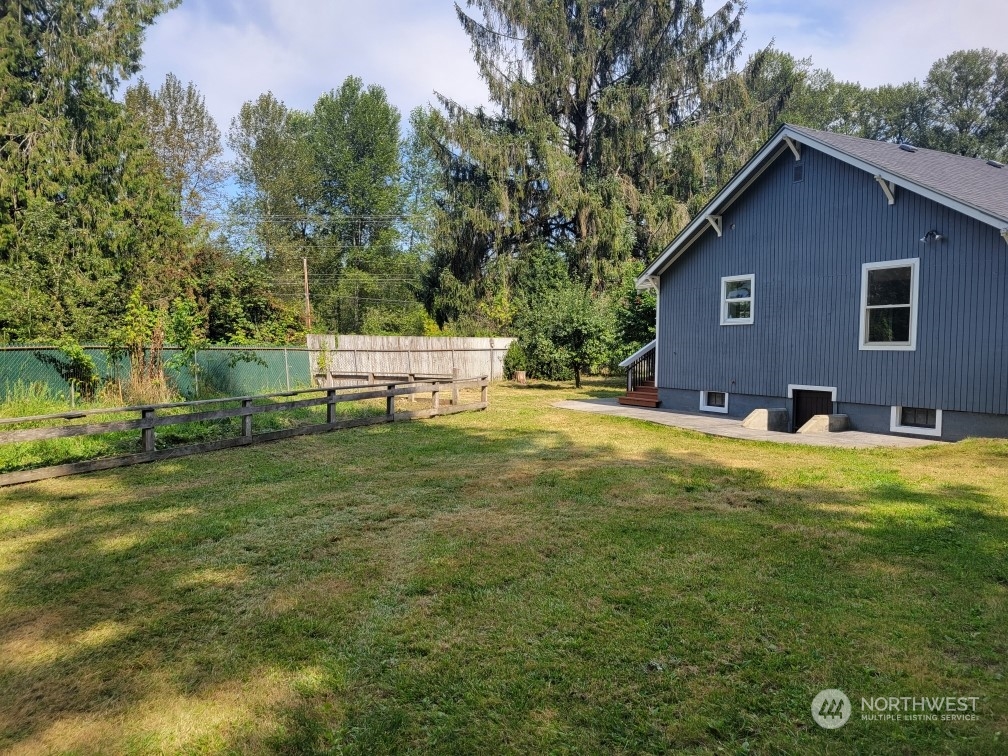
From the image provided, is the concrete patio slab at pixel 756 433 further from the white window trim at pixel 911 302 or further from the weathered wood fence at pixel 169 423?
the weathered wood fence at pixel 169 423

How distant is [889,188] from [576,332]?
36.3ft

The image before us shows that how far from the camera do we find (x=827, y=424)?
10.8 meters

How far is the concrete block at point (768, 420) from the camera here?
1160 cm

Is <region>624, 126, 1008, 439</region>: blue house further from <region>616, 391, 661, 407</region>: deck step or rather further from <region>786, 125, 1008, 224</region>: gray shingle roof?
<region>616, 391, 661, 407</region>: deck step

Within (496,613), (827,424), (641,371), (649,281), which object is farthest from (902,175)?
(496,613)

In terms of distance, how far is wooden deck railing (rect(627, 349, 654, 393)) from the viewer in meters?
16.4

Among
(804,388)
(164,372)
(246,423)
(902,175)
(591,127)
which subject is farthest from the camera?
(591,127)

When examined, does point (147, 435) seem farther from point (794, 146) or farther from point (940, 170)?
point (940, 170)

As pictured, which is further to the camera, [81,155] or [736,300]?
[81,155]

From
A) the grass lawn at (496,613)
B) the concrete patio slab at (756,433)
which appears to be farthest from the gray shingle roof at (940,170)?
the grass lawn at (496,613)

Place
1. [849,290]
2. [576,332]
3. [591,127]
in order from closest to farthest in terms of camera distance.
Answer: [849,290], [576,332], [591,127]

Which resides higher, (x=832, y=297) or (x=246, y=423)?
(x=832, y=297)

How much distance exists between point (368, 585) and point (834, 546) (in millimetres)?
3418

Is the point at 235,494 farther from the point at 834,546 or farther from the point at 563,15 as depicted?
the point at 563,15
